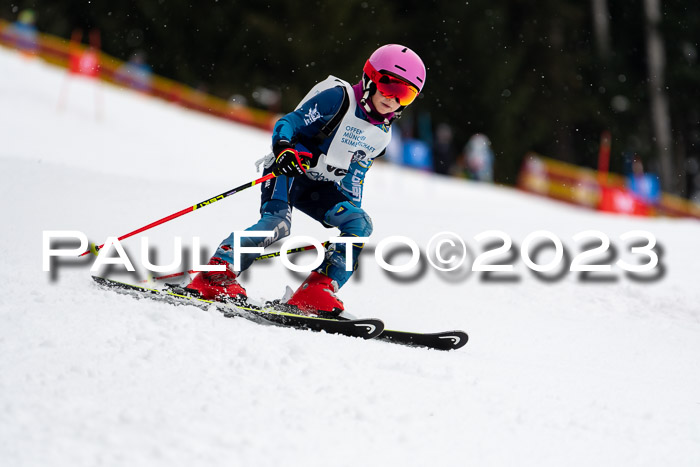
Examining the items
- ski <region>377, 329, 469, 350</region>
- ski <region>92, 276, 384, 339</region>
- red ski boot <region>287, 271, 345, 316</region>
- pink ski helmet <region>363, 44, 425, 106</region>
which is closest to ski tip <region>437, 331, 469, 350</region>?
ski <region>377, 329, 469, 350</region>

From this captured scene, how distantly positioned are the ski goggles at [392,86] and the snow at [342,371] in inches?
53.5

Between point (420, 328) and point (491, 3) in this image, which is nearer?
point (420, 328)

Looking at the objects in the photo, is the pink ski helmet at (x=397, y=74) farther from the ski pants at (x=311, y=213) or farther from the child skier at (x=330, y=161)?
the ski pants at (x=311, y=213)

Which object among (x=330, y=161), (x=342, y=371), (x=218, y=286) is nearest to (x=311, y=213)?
(x=330, y=161)

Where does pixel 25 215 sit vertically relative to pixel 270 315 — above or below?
above

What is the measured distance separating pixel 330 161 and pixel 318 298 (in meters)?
0.78

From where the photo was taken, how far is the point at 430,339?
4387mm

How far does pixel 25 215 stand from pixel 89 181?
192 cm

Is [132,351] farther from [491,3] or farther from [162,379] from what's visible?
[491,3]

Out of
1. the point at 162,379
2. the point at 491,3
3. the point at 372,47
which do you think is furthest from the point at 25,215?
the point at 491,3

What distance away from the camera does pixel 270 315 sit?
419cm

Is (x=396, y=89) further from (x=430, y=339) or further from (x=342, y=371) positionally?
(x=342, y=371)

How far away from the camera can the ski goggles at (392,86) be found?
4.29 metres

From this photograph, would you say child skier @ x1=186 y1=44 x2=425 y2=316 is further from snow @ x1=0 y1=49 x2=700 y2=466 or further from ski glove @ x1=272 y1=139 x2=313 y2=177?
snow @ x1=0 y1=49 x2=700 y2=466
